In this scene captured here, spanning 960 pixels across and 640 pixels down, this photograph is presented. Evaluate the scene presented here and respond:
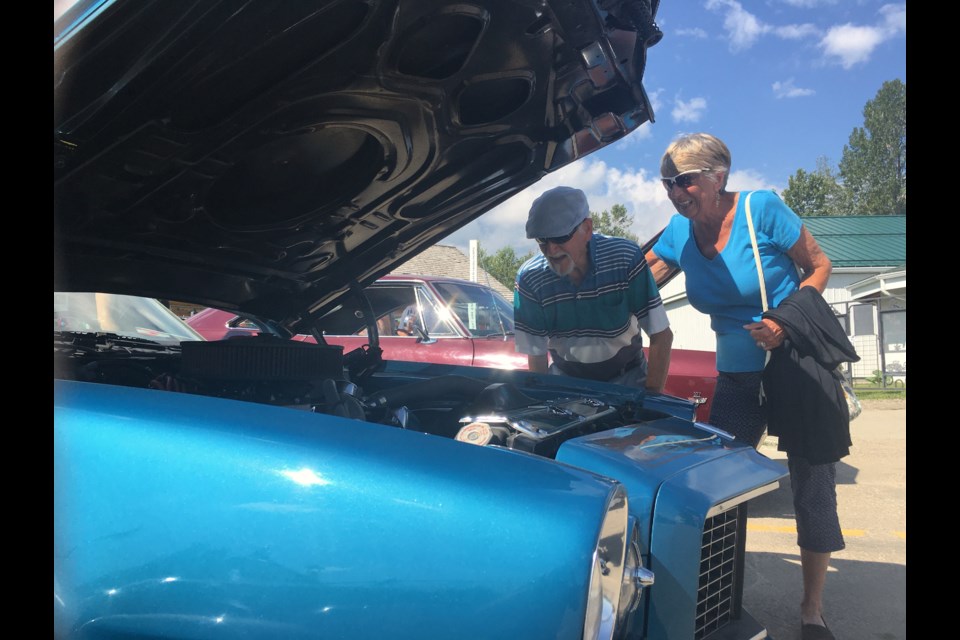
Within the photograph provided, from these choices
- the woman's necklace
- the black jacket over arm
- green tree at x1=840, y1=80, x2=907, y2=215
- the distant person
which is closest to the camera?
the black jacket over arm

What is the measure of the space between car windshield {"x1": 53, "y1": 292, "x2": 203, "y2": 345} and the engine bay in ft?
0.61

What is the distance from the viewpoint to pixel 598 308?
2768 mm

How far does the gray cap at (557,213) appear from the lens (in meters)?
2.62

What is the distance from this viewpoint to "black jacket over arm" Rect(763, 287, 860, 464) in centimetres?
233

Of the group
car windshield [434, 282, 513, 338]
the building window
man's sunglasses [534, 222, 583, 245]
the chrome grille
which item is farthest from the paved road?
the building window

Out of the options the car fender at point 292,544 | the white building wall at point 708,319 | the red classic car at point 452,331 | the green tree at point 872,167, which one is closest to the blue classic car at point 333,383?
the car fender at point 292,544

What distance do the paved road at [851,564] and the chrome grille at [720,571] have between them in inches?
18.9

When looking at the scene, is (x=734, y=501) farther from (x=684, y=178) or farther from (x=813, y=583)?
(x=684, y=178)

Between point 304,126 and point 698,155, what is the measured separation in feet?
4.60

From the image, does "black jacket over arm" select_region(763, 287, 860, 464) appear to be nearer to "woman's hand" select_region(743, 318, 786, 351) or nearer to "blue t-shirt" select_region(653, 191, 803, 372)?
"woman's hand" select_region(743, 318, 786, 351)

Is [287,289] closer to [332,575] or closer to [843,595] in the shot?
[332,575]

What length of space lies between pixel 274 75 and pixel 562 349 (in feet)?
5.57

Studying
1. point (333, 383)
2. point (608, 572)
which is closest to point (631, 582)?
point (608, 572)
